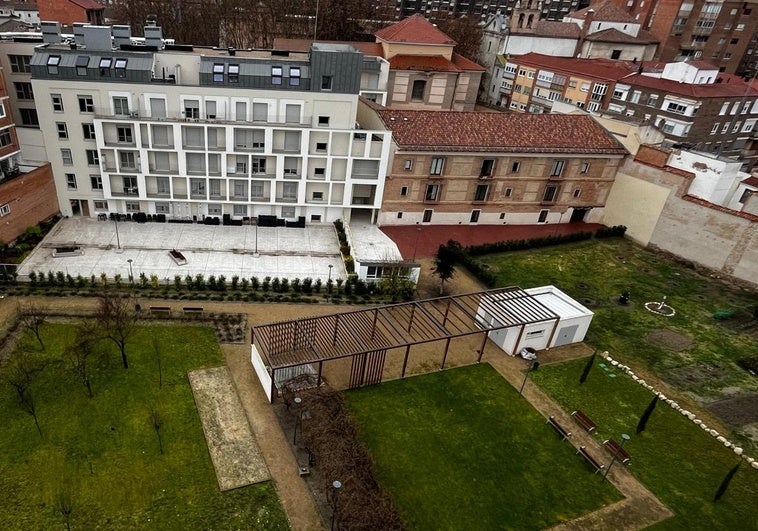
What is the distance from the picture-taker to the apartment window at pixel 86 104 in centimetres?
4231

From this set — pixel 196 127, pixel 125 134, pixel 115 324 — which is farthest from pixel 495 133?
pixel 115 324

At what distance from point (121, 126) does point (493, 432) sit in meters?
38.8

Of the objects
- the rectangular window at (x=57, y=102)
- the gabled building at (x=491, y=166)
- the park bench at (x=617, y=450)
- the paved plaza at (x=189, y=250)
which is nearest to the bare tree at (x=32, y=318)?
the paved plaza at (x=189, y=250)

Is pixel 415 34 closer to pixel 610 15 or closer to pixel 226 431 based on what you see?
pixel 610 15

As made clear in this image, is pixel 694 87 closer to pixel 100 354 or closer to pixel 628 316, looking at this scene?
pixel 628 316

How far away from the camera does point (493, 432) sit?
2881 centimetres

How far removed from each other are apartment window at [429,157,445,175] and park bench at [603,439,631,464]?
1177 inches

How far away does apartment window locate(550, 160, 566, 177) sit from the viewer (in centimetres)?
5265

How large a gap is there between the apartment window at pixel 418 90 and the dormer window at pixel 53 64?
49818 millimetres

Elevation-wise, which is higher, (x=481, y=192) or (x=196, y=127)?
(x=196, y=127)

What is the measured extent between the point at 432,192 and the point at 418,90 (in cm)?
3424

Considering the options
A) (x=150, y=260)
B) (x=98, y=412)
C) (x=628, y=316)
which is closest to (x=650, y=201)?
(x=628, y=316)

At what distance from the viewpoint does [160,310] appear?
115 feet

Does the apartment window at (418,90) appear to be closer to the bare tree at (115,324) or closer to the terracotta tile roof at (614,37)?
the terracotta tile roof at (614,37)
